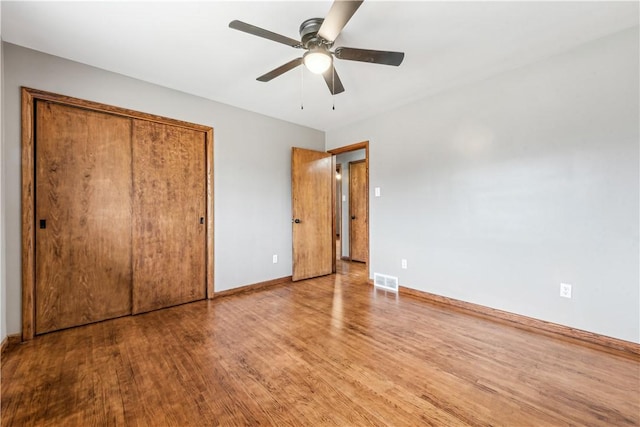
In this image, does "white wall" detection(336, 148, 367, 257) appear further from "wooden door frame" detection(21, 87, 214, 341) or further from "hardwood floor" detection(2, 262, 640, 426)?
"wooden door frame" detection(21, 87, 214, 341)

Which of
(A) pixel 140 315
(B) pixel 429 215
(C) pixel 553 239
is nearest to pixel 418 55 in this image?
(B) pixel 429 215

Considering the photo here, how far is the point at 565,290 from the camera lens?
2.36 m

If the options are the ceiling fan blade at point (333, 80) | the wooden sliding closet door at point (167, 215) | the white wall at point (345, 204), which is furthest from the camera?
the white wall at point (345, 204)

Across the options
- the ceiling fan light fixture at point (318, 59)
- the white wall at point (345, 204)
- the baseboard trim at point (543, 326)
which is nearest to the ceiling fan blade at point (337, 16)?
the ceiling fan light fixture at point (318, 59)

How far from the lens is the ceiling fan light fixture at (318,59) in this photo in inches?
73.7

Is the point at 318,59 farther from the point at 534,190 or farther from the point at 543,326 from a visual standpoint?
the point at 543,326

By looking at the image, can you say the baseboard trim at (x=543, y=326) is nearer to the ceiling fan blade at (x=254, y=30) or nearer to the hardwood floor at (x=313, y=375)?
the hardwood floor at (x=313, y=375)

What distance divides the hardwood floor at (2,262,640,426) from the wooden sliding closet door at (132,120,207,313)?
0.43 m

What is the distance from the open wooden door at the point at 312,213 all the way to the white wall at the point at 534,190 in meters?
1.29

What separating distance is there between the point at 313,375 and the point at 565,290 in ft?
7.46

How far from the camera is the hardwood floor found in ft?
4.76

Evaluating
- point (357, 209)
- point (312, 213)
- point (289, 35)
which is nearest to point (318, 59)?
point (289, 35)

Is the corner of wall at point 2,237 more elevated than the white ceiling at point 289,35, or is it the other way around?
the white ceiling at point 289,35

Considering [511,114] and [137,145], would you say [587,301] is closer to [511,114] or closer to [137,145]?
[511,114]
